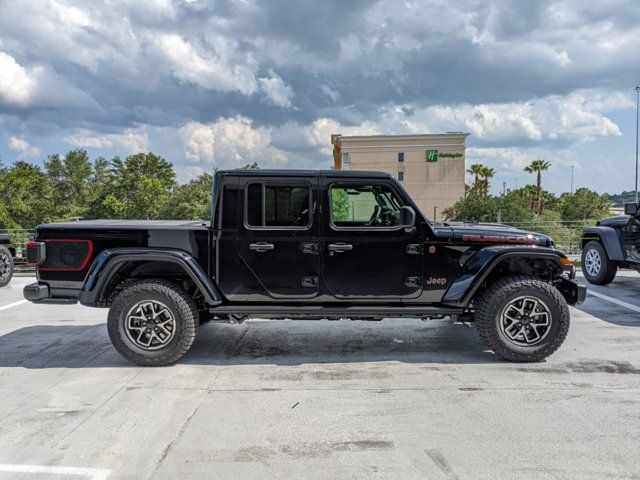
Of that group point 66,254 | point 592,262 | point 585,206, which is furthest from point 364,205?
point 585,206

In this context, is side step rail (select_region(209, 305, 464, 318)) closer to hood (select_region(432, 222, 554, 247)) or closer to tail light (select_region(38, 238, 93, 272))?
hood (select_region(432, 222, 554, 247))

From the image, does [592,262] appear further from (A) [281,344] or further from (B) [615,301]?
(A) [281,344]

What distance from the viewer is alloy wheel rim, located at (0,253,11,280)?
32.8 feet

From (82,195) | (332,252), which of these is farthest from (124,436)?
(82,195)

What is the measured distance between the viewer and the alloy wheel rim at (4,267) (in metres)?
9.99

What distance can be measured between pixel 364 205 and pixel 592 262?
688 centimetres

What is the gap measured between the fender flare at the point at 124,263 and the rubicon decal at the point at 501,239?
2619mm

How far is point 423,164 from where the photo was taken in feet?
237

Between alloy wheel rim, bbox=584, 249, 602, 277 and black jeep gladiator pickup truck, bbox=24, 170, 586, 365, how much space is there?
5439 millimetres

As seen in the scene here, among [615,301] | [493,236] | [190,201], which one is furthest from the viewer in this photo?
[190,201]

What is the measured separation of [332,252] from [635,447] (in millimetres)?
2834

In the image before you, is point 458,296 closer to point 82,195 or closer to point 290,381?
point 290,381

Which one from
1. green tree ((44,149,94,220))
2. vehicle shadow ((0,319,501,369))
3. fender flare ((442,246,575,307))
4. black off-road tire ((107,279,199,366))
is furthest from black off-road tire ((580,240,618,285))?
green tree ((44,149,94,220))

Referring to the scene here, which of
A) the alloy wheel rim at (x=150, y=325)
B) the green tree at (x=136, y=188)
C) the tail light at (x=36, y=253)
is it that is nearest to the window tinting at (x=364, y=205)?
the alloy wheel rim at (x=150, y=325)
